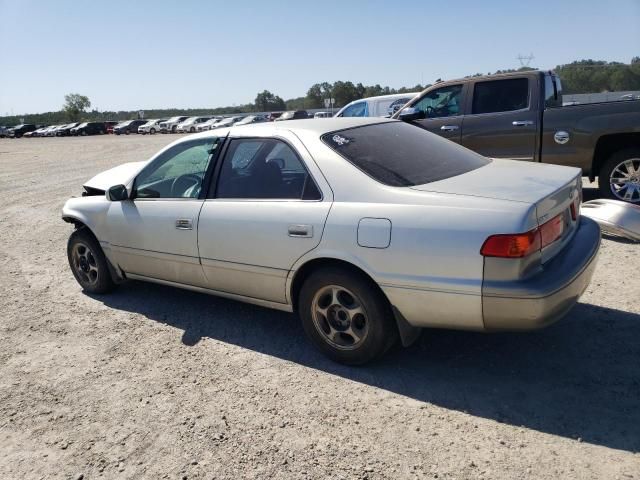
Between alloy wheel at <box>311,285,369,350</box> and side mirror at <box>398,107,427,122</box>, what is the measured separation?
5.32m

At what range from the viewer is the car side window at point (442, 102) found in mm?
8039

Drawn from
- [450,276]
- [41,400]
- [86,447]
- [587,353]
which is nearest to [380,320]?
[450,276]

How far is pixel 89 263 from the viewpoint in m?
5.14

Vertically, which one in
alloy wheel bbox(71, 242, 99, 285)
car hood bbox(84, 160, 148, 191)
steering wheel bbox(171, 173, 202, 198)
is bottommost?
alloy wheel bbox(71, 242, 99, 285)

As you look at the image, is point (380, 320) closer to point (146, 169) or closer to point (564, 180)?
point (564, 180)

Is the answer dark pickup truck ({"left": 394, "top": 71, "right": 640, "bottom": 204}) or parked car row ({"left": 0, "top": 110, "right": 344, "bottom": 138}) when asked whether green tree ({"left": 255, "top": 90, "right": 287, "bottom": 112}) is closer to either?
parked car row ({"left": 0, "top": 110, "right": 344, "bottom": 138})

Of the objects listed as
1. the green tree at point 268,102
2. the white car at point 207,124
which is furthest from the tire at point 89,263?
the green tree at point 268,102

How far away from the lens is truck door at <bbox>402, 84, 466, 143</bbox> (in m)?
7.96

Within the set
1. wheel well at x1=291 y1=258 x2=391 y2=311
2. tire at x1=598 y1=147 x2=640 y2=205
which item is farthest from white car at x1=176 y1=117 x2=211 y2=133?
wheel well at x1=291 y1=258 x2=391 y2=311

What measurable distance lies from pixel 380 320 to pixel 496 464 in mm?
1015

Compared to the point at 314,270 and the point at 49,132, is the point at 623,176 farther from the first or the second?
the point at 49,132

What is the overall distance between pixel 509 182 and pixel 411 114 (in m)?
5.12

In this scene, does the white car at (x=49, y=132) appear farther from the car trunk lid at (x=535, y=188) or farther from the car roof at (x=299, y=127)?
the car trunk lid at (x=535, y=188)

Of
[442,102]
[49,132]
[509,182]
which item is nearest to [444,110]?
[442,102]
